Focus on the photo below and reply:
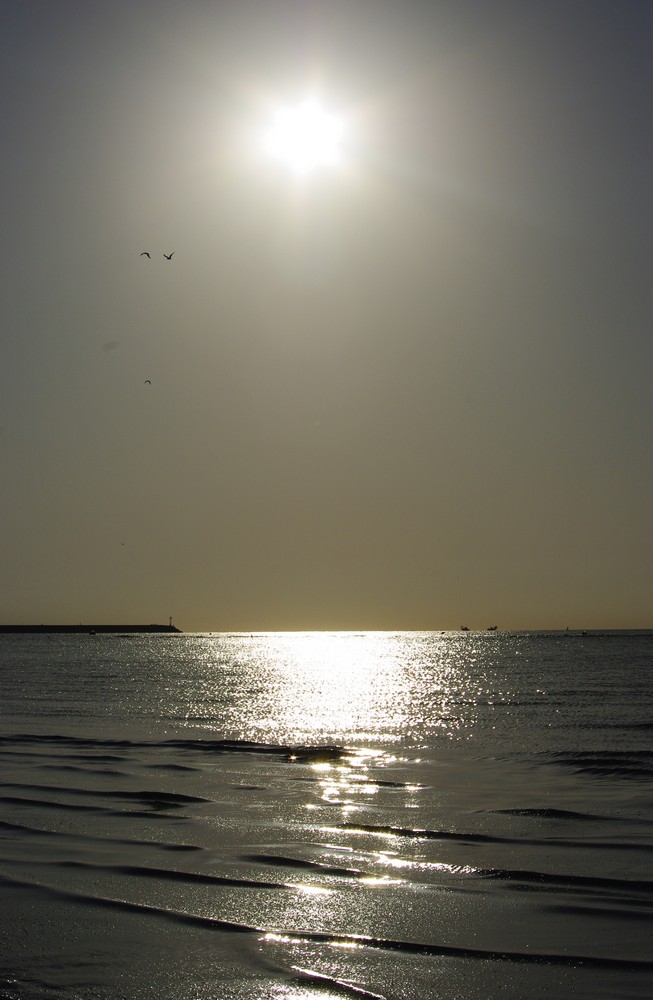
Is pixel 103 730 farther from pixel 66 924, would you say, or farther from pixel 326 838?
pixel 66 924

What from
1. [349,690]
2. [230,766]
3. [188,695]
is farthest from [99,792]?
[349,690]

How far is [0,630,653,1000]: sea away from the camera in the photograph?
10023 mm

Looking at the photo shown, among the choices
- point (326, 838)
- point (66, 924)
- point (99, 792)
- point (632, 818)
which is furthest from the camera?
point (99, 792)

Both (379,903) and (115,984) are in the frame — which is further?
(379,903)

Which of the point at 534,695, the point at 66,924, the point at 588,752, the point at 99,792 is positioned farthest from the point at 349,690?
the point at 66,924

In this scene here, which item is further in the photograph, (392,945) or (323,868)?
(323,868)

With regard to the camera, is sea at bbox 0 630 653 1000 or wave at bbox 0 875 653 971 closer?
sea at bbox 0 630 653 1000

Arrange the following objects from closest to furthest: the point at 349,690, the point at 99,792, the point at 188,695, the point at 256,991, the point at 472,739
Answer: the point at 256,991
the point at 99,792
the point at 472,739
the point at 188,695
the point at 349,690

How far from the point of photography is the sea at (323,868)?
32.9 feet

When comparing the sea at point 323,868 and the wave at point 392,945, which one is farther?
the wave at point 392,945

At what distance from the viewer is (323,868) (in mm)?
14492

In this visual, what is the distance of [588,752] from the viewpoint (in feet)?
103

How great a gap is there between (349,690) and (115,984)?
224 feet

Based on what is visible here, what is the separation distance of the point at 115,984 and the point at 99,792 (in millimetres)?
12667
